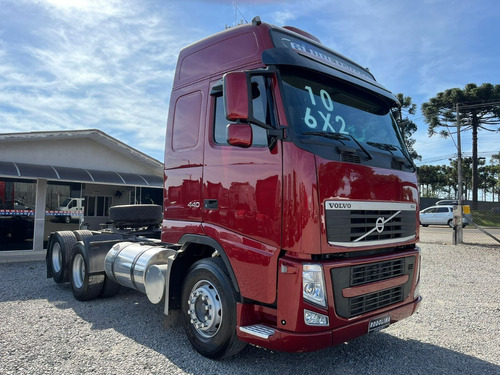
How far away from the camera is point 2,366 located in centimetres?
355

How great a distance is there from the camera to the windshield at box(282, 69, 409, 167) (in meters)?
3.28

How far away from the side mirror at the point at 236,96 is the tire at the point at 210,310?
1519 mm

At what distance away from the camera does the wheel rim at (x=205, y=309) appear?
3.65 meters

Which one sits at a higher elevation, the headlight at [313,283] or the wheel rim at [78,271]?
the headlight at [313,283]

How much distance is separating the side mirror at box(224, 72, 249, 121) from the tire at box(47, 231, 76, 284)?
4971 millimetres

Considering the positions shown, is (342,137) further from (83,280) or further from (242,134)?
(83,280)

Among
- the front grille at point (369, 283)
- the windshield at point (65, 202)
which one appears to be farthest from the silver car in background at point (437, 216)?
the front grille at point (369, 283)

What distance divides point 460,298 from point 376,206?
4521 mm

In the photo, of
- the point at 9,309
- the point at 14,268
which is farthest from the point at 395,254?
the point at 14,268

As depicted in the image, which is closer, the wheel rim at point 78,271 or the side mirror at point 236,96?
the side mirror at point 236,96

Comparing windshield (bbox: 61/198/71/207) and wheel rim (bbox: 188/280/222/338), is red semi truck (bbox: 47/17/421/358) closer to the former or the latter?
wheel rim (bbox: 188/280/222/338)

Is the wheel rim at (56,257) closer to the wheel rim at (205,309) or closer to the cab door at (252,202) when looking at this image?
the wheel rim at (205,309)

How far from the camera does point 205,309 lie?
3.79 meters

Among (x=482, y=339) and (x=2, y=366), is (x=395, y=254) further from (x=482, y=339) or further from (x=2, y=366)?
(x=2, y=366)
